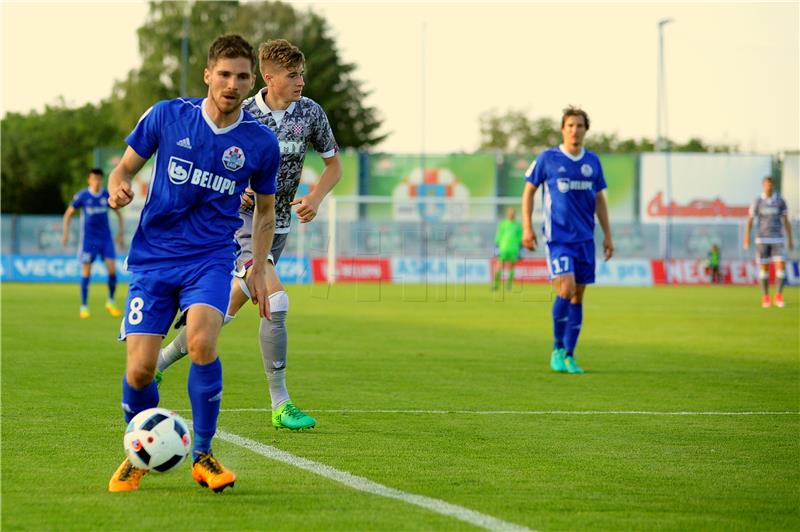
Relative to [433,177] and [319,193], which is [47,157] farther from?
[319,193]

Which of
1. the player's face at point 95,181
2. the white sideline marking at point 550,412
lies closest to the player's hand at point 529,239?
the white sideline marking at point 550,412

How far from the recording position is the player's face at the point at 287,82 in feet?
25.5

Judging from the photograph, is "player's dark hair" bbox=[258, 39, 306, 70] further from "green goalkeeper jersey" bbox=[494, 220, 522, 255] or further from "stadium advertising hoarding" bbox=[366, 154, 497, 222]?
"stadium advertising hoarding" bbox=[366, 154, 497, 222]

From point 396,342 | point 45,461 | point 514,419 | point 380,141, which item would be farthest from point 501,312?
point 380,141

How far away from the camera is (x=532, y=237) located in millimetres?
12422

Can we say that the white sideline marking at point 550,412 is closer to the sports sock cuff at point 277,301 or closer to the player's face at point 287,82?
the sports sock cuff at point 277,301

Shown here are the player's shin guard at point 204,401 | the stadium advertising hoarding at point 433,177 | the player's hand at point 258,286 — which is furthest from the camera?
the stadium advertising hoarding at point 433,177

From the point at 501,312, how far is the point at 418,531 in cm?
1848

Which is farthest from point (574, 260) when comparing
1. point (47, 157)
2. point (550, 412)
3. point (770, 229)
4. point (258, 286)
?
point (47, 157)

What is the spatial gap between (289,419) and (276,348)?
53cm

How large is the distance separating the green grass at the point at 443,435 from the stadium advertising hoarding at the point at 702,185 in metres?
40.9

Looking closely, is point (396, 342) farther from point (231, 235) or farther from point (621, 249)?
point (621, 249)

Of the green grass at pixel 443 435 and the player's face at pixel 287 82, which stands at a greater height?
the player's face at pixel 287 82

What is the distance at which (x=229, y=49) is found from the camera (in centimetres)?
586
